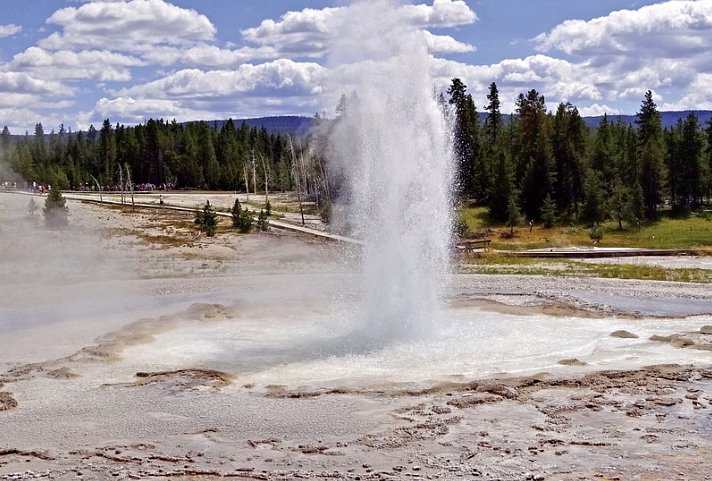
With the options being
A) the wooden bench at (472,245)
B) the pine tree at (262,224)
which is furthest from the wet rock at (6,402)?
the pine tree at (262,224)

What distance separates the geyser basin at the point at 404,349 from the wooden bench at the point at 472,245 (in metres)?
22.1

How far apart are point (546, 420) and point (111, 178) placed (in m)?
101

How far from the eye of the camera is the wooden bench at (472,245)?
49.3 m

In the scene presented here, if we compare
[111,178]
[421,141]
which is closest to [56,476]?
[421,141]

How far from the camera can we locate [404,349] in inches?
859

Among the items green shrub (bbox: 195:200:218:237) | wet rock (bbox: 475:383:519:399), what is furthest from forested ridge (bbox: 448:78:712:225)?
wet rock (bbox: 475:383:519:399)

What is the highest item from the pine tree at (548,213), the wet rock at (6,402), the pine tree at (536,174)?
the pine tree at (536,174)

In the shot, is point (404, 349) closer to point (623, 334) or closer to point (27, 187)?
point (623, 334)

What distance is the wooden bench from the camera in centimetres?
4929

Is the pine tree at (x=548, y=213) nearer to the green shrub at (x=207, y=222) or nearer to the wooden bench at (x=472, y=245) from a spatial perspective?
the wooden bench at (x=472, y=245)

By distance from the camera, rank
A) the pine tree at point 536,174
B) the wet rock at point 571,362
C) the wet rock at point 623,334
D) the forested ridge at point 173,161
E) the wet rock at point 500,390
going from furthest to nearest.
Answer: the forested ridge at point 173,161
the pine tree at point 536,174
the wet rock at point 623,334
the wet rock at point 571,362
the wet rock at point 500,390

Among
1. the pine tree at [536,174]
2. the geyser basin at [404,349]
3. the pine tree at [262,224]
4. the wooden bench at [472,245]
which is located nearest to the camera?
the geyser basin at [404,349]

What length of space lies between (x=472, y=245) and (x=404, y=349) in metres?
31.2

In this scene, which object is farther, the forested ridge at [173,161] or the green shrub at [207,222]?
the forested ridge at [173,161]
